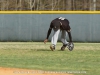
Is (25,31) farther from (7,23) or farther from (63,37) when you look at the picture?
(63,37)

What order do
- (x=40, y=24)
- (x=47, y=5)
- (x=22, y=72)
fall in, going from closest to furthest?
(x=22, y=72), (x=40, y=24), (x=47, y=5)

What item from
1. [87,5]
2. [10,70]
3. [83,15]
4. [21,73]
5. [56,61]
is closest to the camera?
[21,73]

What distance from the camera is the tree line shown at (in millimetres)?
41406

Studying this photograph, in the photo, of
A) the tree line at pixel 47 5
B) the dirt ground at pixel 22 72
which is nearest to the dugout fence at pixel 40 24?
the tree line at pixel 47 5

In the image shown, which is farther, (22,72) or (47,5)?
(47,5)

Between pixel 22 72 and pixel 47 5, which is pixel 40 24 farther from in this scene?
pixel 22 72

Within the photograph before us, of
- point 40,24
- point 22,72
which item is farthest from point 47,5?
point 22,72

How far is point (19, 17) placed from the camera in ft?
88.8

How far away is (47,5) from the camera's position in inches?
1666

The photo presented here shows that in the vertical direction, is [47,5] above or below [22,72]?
below

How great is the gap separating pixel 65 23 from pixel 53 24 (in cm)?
52

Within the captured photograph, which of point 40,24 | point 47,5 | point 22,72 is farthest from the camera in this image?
point 47,5

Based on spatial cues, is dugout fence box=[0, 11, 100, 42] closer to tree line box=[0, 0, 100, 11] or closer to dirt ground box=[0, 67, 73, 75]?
tree line box=[0, 0, 100, 11]

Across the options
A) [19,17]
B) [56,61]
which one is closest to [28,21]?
[19,17]
